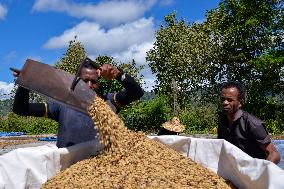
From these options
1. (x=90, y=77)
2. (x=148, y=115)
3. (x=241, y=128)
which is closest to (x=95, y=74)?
(x=90, y=77)

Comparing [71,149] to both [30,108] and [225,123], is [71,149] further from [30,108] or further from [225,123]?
[225,123]

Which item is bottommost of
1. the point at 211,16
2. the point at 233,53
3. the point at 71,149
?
the point at 71,149

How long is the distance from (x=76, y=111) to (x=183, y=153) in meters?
0.84

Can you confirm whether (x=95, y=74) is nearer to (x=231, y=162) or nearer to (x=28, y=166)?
(x=28, y=166)

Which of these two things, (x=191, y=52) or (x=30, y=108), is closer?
(x=30, y=108)

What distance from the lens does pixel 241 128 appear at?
349 cm

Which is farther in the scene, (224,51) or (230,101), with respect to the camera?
(224,51)

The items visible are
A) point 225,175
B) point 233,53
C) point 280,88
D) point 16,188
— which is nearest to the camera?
point 16,188

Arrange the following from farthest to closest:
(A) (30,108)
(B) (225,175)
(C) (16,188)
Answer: (A) (30,108) < (B) (225,175) < (C) (16,188)

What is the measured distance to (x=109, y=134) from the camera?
10.2 feet

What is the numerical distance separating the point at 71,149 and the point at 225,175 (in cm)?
105

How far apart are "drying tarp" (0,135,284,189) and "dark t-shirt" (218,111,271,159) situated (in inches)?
17.4

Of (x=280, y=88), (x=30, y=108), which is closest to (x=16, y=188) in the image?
(x=30, y=108)

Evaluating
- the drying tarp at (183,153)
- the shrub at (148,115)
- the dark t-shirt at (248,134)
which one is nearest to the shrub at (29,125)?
the shrub at (148,115)
